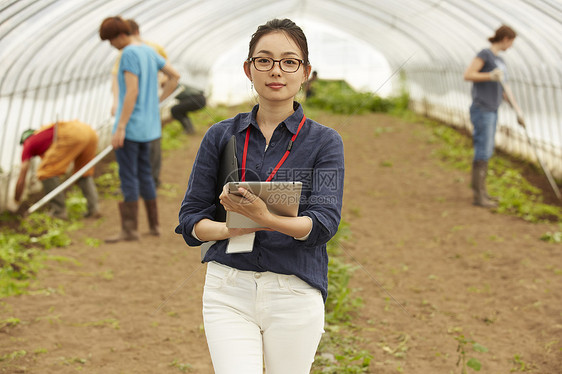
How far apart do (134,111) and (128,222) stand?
1.02m

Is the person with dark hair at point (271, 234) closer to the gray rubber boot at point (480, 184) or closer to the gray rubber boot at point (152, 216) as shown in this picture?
the gray rubber boot at point (152, 216)

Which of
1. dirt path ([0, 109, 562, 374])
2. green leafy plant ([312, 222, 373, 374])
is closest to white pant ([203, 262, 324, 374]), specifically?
dirt path ([0, 109, 562, 374])

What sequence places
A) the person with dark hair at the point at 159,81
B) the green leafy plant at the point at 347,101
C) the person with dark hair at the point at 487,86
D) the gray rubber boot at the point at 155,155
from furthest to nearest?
the green leafy plant at the point at 347,101 < the gray rubber boot at the point at 155,155 < the person with dark hair at the point at 487,86 < the person with dark hair at the point at 159,81

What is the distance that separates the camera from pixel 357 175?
9367mm

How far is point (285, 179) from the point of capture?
178cm

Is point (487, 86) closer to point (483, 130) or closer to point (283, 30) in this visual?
point (483, 130)

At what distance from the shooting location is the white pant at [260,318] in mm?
1745

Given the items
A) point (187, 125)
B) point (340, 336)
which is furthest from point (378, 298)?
point (187, 125)

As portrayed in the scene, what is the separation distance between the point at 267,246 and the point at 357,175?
7.69 m

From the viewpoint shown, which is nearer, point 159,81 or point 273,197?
point 273,197

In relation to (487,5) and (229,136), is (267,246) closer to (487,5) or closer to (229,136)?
(229,136)

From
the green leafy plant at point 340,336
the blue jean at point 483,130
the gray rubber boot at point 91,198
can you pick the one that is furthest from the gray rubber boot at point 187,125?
the green leafy plant at point 340,336

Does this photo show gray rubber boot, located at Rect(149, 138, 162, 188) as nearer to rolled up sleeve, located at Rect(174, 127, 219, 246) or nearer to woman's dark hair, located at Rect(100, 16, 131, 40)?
woman's dark hair, located at Rect(100, 16, 131, 40)

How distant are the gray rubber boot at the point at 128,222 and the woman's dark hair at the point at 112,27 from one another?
1.41 meters
